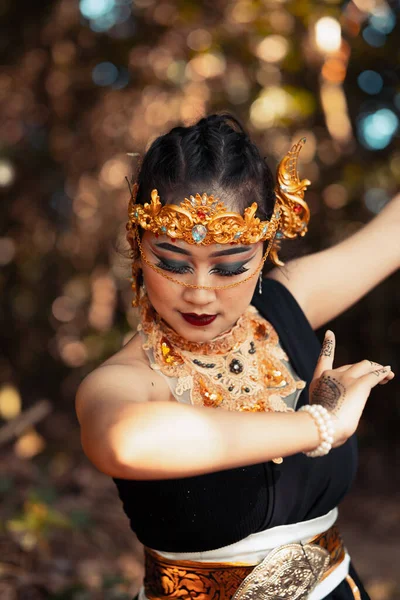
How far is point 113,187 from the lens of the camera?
5.41 metres

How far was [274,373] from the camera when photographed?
1754 millimetres

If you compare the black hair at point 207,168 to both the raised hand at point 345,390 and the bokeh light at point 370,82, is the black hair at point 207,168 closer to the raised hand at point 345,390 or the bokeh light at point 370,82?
the raised hand at point 345,390

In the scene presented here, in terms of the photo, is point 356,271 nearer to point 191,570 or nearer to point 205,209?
point 205,209

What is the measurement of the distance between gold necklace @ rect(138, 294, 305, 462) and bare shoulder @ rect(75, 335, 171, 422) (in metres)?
0.03

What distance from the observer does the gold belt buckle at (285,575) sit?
5.32 ft

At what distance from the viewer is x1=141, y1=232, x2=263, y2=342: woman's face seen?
154 centimetres

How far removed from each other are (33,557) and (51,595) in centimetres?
27

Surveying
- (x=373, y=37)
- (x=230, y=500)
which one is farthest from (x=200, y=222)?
(x=373, y=37)

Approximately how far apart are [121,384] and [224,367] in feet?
1.10

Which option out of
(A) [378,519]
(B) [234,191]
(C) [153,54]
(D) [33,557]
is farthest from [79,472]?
(B) [234,191]

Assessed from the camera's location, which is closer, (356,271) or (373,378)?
(373,378)

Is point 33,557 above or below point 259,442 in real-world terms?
below

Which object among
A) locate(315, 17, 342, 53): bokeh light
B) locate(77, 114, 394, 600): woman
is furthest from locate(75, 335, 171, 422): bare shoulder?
locate(315, 17, 342, 53): bokeh light

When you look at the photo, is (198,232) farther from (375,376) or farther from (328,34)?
(328,34)
